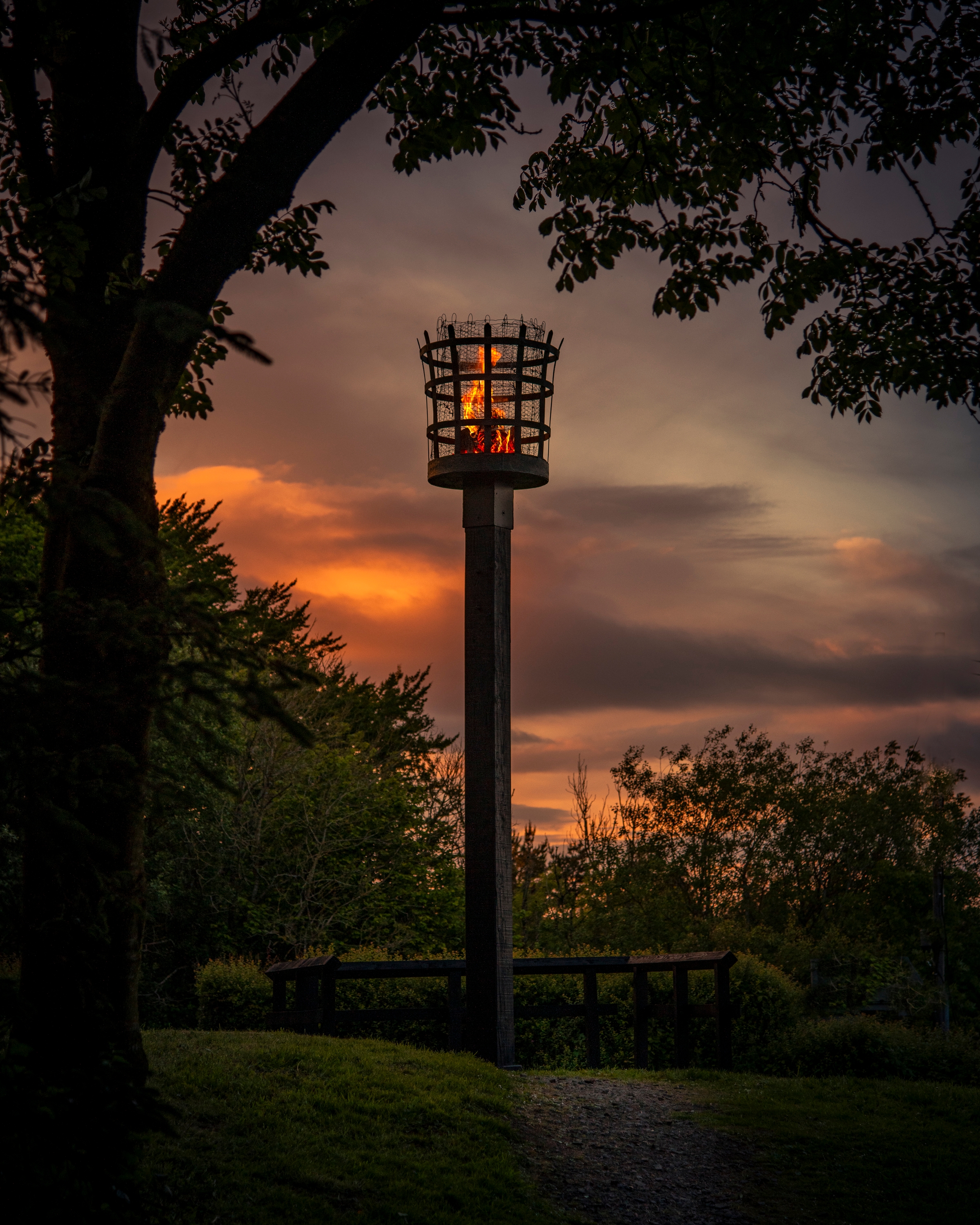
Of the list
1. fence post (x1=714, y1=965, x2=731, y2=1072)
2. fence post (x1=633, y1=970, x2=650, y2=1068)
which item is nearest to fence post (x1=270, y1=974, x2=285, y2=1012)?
fence post (x1=633, y1=970, x2=650, y2=1068)

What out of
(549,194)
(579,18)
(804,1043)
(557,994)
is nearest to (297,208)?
(549,194)

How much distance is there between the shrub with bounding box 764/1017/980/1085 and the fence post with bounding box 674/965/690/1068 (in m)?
1.55

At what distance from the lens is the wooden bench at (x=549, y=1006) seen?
11.2 m

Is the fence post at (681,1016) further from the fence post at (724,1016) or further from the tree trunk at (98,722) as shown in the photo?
the tree trunk at (98,722)

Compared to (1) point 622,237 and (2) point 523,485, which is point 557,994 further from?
(1) point 622,237

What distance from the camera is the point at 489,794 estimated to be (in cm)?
1098

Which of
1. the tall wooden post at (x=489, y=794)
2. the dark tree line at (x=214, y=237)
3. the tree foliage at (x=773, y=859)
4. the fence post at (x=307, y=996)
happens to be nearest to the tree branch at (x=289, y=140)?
the dark tree line at (x=214, y=237)

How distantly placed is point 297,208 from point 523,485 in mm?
3962

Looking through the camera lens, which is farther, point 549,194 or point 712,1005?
point 712,1005

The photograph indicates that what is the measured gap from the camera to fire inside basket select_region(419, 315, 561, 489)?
11.9 m

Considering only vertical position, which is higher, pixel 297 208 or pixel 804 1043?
pixel 297 208

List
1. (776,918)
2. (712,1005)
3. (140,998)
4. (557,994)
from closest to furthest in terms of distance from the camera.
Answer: (712,1005) → (557,994) → (140,998) → (776,918)

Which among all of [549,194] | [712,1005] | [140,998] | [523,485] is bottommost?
[140,998]

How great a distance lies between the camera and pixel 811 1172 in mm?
7848
